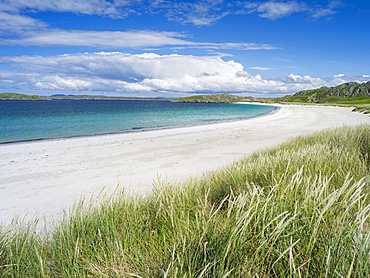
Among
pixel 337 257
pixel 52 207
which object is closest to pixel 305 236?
pixel 337 257

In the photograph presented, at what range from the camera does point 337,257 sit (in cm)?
149

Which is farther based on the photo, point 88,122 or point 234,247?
point 88,122

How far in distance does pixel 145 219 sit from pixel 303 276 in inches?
64.5

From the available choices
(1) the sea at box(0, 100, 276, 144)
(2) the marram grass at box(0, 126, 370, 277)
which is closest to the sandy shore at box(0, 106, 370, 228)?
(2) the marram grass at box(0, 126, 370, 277)


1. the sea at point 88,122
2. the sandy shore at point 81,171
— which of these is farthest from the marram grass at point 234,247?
the sea at point 88,122

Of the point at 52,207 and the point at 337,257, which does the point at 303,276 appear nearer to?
the point at 337,257

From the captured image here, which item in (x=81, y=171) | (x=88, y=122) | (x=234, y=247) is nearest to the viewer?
(x=234, y=247)

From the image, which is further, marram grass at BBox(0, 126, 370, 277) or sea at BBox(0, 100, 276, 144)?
sea at BBox(0, 100, 276, 144)

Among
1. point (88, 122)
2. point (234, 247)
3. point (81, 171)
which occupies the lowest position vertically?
point (81, 171)

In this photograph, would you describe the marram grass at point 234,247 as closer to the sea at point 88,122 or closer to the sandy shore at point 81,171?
the sandy shore at point 81,171

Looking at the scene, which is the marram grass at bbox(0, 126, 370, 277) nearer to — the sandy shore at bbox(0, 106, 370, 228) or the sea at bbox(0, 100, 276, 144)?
the sandy shore at bbox(0, 106, 370, 228)

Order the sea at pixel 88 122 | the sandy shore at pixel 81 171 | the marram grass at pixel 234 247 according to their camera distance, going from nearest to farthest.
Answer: the marram grass at pixel 234 247 → the sandy shore at pixel 81 171 → the sea at pixel 88 122

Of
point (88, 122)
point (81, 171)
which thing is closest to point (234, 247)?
point (81, 171)

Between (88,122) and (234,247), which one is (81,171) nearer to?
(234,247)
